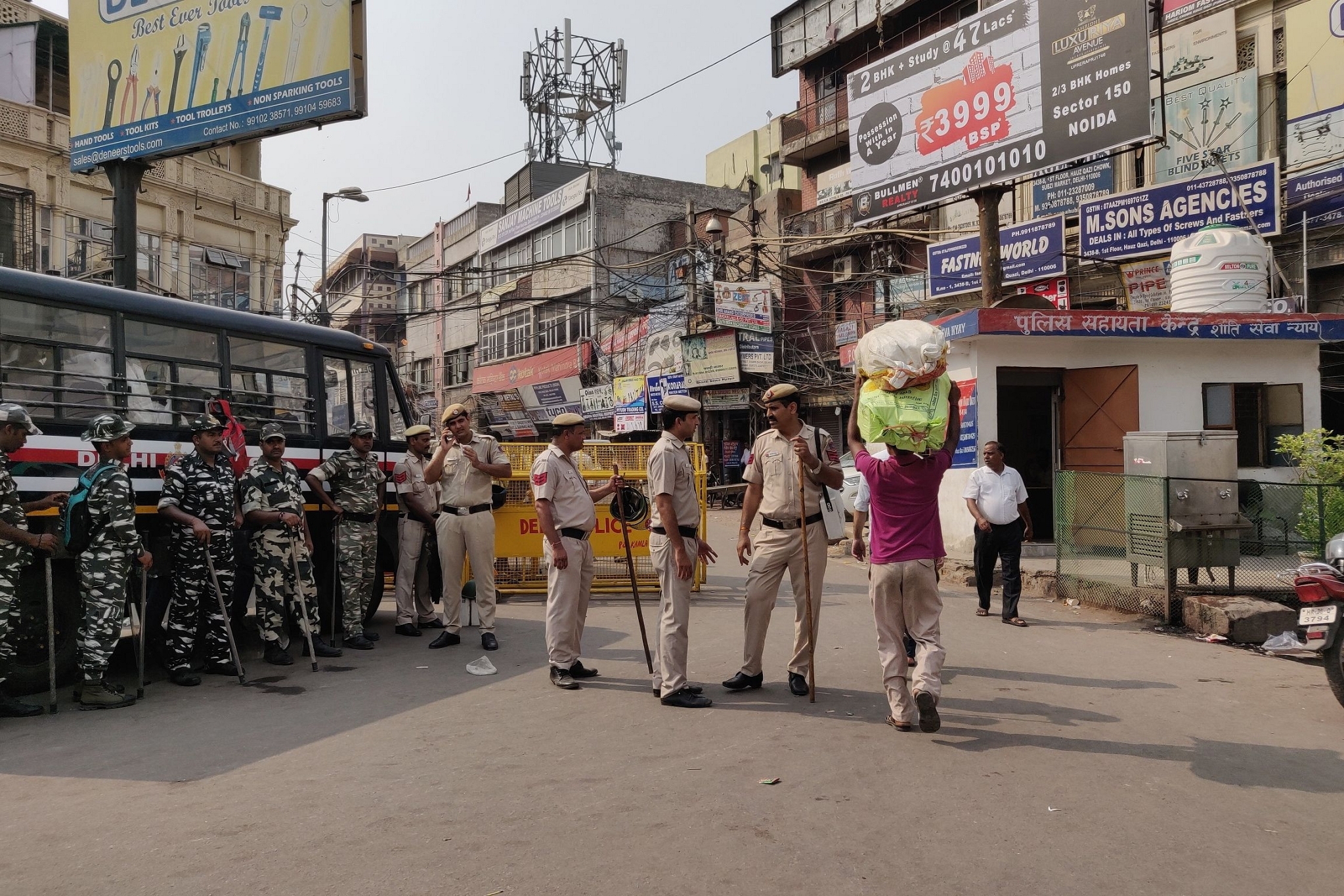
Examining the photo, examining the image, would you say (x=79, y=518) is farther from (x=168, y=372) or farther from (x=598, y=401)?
(x=598, y=401)

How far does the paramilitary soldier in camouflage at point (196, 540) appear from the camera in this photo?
272 inches

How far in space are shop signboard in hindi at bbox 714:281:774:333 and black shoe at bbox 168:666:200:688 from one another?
19.8 m

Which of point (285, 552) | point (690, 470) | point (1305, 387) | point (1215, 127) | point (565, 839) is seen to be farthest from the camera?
point (1215, 127)

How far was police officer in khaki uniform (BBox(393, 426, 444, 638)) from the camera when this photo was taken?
8.99m

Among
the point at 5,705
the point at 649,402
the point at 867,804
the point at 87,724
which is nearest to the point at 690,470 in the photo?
the point at 867,804

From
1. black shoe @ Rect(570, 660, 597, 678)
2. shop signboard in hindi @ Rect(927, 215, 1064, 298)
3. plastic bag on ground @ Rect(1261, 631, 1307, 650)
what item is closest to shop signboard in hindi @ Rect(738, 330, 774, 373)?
shop signboard in hindi @ Rect(927, 215, 1064, 298)

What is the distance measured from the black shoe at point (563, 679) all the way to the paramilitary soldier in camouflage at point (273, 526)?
2226 mm

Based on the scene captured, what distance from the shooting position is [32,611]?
258 inches

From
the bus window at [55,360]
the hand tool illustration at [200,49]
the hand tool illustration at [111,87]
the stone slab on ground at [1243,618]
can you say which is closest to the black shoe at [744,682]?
the stone slab on ground at [1243,618]

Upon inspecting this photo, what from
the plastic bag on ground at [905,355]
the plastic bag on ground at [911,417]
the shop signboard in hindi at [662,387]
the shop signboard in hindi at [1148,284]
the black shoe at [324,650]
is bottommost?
the black shoe at [324,650]

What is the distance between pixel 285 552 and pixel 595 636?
8.92ft

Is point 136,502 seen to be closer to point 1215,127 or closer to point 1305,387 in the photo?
point 1305,387

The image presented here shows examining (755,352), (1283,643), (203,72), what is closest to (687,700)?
(1283,643)

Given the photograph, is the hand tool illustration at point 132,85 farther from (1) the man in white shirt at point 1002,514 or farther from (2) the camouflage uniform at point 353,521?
(1) the man in white shirt at point 1002,514
